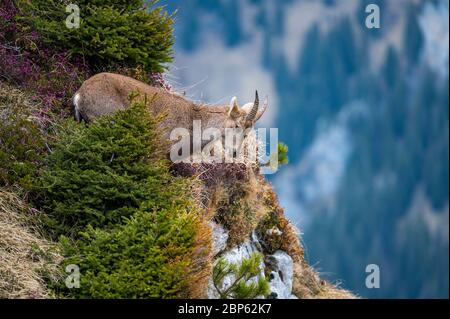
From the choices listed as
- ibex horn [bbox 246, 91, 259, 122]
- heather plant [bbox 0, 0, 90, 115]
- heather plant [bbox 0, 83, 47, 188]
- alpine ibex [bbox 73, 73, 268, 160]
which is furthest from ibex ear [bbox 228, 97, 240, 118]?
heather plant [bbox 0, 83, 47, 188]

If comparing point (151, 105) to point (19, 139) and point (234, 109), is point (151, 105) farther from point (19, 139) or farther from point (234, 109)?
point (19, 139)

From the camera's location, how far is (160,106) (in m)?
11.5

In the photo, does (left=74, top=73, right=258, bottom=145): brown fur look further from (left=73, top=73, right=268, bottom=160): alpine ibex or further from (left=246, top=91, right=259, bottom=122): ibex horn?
(left=246, top=91, right=259, bottom=122): ibex horn

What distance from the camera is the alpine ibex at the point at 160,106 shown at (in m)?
10.9

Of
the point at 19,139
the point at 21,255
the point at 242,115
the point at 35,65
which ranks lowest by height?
the point at 21,255

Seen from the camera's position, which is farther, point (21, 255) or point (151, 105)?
point (151, 105)

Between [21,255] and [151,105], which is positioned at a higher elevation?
[151,105]

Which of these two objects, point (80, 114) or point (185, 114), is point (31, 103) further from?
point (185, 114)

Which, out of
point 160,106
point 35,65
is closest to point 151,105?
point 160,106

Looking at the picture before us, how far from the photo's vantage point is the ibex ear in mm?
12008

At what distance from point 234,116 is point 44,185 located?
3.49m

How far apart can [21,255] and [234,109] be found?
425cm

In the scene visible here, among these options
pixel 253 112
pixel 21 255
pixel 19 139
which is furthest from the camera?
pixel 253 112
